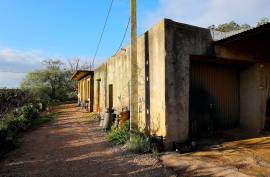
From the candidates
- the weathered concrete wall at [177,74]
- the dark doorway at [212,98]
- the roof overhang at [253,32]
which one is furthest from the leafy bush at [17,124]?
the roof overhang at [253,32]

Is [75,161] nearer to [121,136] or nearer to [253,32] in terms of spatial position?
[121,136]

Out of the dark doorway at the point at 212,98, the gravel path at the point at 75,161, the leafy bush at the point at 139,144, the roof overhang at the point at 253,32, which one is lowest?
the gravel path at the point at 75,161

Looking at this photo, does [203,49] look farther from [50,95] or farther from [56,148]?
[50,95]

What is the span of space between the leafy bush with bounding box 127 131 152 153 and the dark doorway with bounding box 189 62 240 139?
5.25 feet

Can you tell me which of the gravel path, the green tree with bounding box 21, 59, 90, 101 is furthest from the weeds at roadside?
the green tree with bounding box 21, 59, 90, 101

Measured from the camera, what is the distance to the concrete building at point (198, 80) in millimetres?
6895

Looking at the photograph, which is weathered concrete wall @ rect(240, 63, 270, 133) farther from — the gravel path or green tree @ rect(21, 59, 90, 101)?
green tree @ rect(21, 59, 90, 101)

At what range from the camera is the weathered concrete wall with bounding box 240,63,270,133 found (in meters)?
8.49

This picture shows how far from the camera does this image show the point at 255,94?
8555 millimetres

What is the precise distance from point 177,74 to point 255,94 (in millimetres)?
3311

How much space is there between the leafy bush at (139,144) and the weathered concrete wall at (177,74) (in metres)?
0.55

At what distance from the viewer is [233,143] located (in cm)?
720

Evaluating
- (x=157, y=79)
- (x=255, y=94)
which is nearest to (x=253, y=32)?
(x=157, y=79)

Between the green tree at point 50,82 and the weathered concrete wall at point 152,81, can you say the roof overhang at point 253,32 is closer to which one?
the weathered concrete wall at point 152,81
